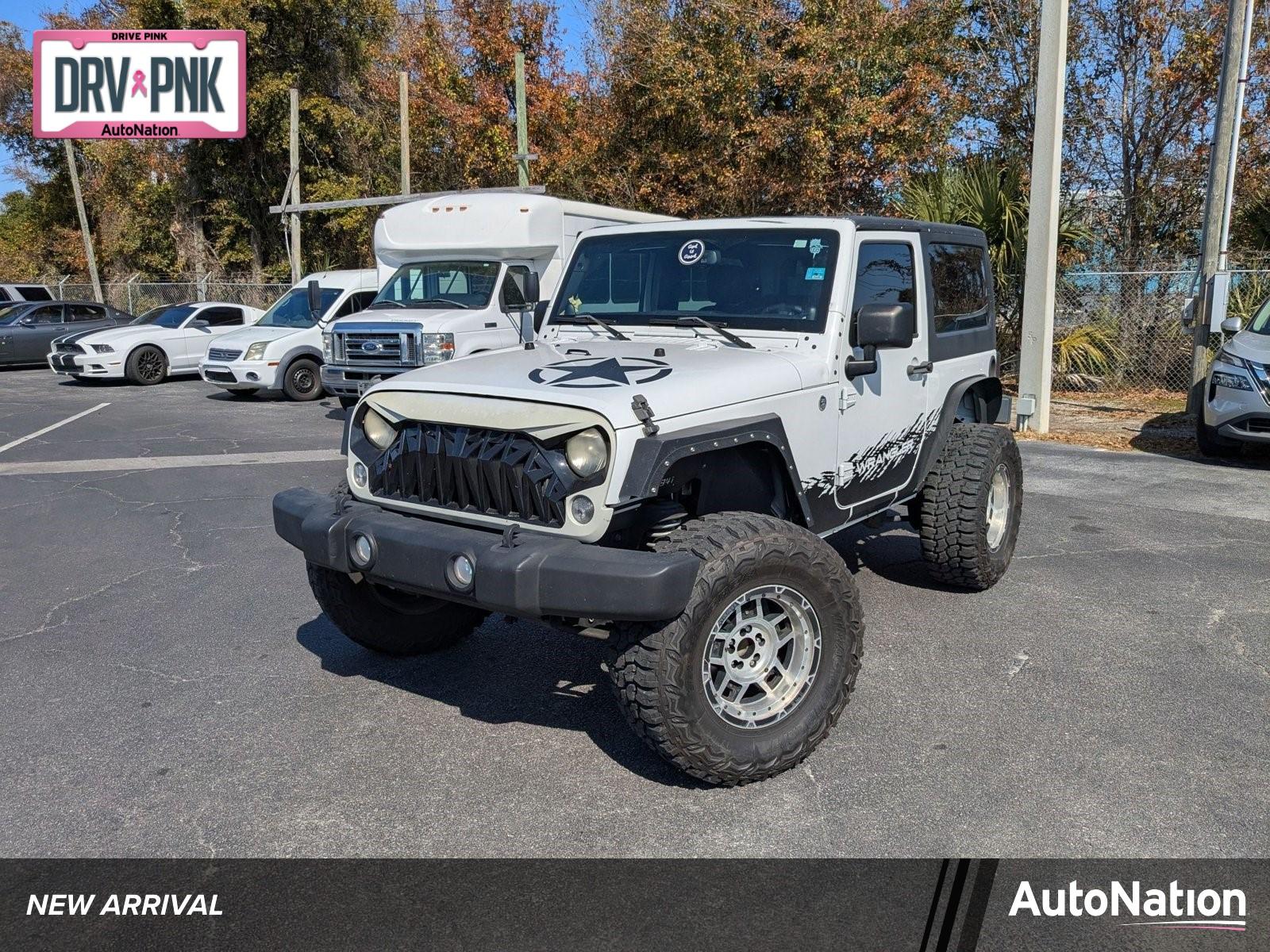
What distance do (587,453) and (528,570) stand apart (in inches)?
19.2

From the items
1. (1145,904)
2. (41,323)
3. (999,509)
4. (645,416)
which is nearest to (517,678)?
(645,416)

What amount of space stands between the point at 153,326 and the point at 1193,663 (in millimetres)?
17653

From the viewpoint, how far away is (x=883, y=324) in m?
4.34

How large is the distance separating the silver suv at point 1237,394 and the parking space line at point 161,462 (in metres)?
7.98

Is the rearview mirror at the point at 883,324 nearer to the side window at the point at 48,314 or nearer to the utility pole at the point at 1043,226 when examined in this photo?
the utility pole at the point at 1043,226

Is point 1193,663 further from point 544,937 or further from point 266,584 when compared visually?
point 266,584

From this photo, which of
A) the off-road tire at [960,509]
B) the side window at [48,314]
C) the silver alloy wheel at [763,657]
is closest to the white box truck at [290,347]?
the side window at [48,314]

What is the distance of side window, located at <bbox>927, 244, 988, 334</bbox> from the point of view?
18.2 feet

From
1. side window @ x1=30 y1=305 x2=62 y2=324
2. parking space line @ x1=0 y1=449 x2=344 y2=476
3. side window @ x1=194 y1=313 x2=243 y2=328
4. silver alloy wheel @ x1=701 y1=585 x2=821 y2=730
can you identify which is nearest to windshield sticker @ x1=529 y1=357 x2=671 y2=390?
silver alloy wheel @ x1=701 y1=585 x2=821 y2=730

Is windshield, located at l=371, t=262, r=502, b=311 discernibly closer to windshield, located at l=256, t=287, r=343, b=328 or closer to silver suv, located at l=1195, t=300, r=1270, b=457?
windshield, located at l=256, t=287, r=343, b=328

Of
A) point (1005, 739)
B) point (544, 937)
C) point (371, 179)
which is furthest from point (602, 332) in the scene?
point (371, 179)

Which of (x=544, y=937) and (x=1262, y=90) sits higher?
(x=1262, y=90)

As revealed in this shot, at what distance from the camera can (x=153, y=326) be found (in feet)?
60.2

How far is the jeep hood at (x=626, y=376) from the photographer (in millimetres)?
3709
